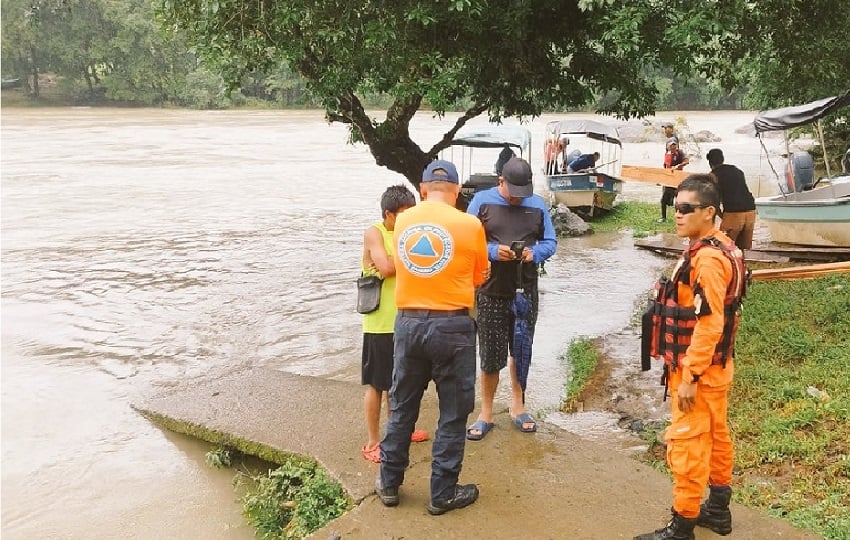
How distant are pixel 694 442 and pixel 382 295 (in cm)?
190

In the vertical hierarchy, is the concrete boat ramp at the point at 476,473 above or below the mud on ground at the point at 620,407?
above

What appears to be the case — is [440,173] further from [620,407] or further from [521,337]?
[620,407]

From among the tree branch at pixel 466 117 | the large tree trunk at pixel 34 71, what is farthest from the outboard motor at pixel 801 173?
the large tree trunk at pixel 34 71

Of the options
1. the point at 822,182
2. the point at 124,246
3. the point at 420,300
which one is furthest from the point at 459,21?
the point at 124,246

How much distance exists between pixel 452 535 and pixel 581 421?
2.69 meters

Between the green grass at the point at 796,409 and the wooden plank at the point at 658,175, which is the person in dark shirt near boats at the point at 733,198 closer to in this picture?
the green grass at the point at 796,409

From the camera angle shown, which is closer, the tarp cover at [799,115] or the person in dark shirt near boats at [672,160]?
the tarp cover at [799,115]

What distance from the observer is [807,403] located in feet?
17.9

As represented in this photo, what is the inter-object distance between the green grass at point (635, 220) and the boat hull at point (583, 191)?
402 mm

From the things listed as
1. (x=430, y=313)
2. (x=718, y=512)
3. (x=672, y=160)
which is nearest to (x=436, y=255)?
(x=430, y=313)

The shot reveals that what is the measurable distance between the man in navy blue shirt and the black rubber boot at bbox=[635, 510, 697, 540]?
1430 mm

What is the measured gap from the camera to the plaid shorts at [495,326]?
15.2 ft

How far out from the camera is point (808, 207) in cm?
1124

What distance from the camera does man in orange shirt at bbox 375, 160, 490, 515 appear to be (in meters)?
3.67
